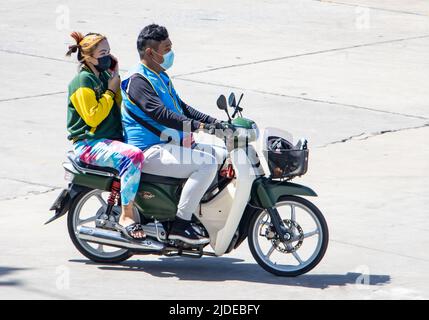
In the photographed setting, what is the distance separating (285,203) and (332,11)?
11222mm

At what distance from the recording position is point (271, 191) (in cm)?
Answer: 802

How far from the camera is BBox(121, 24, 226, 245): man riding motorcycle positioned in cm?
798

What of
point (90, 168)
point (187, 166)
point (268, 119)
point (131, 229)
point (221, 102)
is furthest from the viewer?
point (268, 119)

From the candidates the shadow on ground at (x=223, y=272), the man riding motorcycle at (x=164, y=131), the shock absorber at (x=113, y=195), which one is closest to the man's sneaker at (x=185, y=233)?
the man riding motorcycle at (x=164, y=131)

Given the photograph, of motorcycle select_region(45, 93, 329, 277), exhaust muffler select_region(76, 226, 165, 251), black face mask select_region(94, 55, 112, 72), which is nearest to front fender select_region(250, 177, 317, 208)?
motorcycle select_region(45, 93, 329, 277)

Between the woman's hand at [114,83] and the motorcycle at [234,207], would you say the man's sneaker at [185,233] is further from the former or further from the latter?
the woman's hand at [114,83]

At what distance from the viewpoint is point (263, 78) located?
47.9 feet

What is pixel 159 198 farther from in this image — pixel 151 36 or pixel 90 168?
pixel 151 36

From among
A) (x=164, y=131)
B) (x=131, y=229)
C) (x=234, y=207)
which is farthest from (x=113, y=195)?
(x=234, y=207)

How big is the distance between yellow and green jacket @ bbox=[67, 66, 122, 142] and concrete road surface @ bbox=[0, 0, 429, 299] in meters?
0.95

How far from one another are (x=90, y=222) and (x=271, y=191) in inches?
55.5

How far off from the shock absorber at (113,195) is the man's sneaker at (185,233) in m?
0.48

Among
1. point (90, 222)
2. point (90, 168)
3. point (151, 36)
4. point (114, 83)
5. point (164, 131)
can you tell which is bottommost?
point (90, 222)
